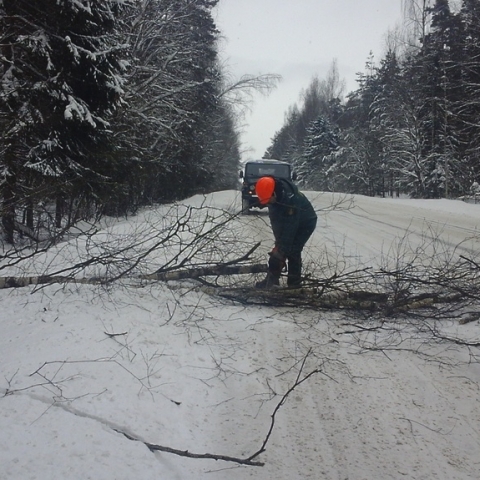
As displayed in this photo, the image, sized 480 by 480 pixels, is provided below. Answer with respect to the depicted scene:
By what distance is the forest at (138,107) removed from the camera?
9359 millimetres

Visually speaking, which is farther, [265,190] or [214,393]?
[265,190]

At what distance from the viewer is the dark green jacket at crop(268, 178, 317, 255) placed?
18.2ft

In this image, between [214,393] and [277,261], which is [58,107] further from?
[214,393]

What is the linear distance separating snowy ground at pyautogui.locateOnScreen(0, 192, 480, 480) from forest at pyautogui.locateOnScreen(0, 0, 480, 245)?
2311 mm

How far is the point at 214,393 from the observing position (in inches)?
124

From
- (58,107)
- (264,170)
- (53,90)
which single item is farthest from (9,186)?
(264,170)

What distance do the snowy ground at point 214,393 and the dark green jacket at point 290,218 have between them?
1130 millimetres

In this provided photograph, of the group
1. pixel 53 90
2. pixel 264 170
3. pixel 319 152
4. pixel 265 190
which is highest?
pixel 319 152

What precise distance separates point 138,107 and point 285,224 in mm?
11149

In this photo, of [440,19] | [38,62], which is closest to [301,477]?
[38,62]

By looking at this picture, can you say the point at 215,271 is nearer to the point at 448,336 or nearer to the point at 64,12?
the point at 448,336

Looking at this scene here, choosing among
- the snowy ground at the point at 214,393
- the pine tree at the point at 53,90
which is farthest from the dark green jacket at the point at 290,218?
the pine tree at the point at 53,90

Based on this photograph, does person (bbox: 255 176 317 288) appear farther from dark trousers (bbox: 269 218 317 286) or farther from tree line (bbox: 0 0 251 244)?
tree line (bbox: 0 0 251 244)

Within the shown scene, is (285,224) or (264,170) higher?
(264,170)
